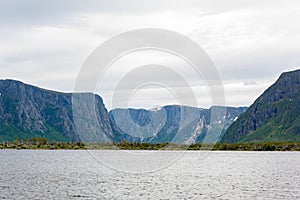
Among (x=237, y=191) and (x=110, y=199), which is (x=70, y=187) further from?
(x=237, y=191)

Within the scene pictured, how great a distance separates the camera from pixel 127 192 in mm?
101062

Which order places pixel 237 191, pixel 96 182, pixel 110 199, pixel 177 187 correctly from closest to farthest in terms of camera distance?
pixel 110 199 → pixel 237 191 → pixel 177 187 → pixel 96 182

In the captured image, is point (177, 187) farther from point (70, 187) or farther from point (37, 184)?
point (37, 184)

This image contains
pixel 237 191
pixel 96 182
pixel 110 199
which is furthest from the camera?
pixel 96 182

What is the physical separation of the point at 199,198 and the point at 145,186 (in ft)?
79.9

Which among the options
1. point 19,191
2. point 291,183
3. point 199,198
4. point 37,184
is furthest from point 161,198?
point 291,183

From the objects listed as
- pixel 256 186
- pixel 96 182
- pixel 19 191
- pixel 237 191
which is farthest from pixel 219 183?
pixel 19 191

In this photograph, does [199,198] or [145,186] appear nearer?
[199,198]

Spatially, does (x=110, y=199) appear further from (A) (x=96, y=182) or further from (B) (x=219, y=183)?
(B) (x=219, y=183)

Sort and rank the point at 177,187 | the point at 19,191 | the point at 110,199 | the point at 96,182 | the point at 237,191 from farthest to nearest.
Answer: the point at 96,182 → the point at 177,187 → the point at 237,191 → the point at 19,191 → the point at 110,199

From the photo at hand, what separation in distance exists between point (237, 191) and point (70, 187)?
1529 inches

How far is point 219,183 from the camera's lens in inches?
4926

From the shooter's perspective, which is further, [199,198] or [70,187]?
[70,187]

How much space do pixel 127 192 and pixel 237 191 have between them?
25.2 metres
